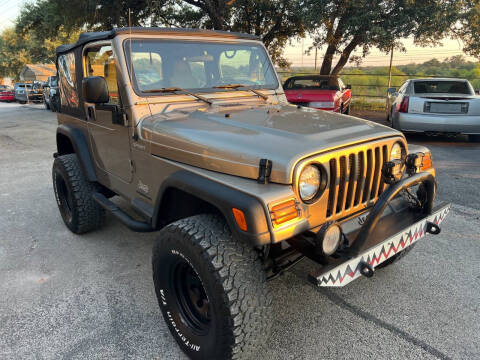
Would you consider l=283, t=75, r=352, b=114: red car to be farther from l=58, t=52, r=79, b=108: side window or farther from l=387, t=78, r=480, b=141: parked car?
l=58, t=52, r=79, b=108: side window

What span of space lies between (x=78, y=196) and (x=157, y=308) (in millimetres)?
1545

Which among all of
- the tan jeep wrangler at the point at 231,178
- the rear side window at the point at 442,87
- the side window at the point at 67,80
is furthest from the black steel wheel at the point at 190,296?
the rear side window at the point at 442,87

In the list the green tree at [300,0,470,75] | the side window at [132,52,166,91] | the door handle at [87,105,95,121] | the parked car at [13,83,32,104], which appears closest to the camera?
the side window at [132,52,166,91]

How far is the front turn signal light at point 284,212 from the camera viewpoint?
5.90ft

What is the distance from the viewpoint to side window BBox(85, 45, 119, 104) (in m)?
2.87

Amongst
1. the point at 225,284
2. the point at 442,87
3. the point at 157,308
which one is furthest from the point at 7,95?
the point at 225,284

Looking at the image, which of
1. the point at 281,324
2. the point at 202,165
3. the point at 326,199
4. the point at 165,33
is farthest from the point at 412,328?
the point at 165,33

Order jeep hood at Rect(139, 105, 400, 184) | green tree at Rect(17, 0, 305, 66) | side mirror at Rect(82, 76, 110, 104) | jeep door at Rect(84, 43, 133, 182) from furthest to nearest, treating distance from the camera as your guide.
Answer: green tree at Rect(17, 0, 305, 66) → jeep door at Rect(84, 43, 133, 182) → side mirror at Rect(82, 76, 110, 104) → jeep hood at Rect(139, 105, 400, 184)

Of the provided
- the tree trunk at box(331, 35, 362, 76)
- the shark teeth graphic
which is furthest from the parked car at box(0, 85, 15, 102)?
the shark teeth graphic

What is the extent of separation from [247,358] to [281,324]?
1.98 feet

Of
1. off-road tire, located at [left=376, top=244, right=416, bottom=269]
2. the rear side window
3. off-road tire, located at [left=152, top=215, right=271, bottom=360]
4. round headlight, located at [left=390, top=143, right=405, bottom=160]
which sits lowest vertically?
off-road tire, located at [left=376, top=244, right=416, bottom=269]

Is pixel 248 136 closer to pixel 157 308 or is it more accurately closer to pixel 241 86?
pixel 241 86

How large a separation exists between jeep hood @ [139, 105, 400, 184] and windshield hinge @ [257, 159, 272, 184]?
0.03 m

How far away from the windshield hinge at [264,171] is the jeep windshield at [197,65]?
4.24 ft
